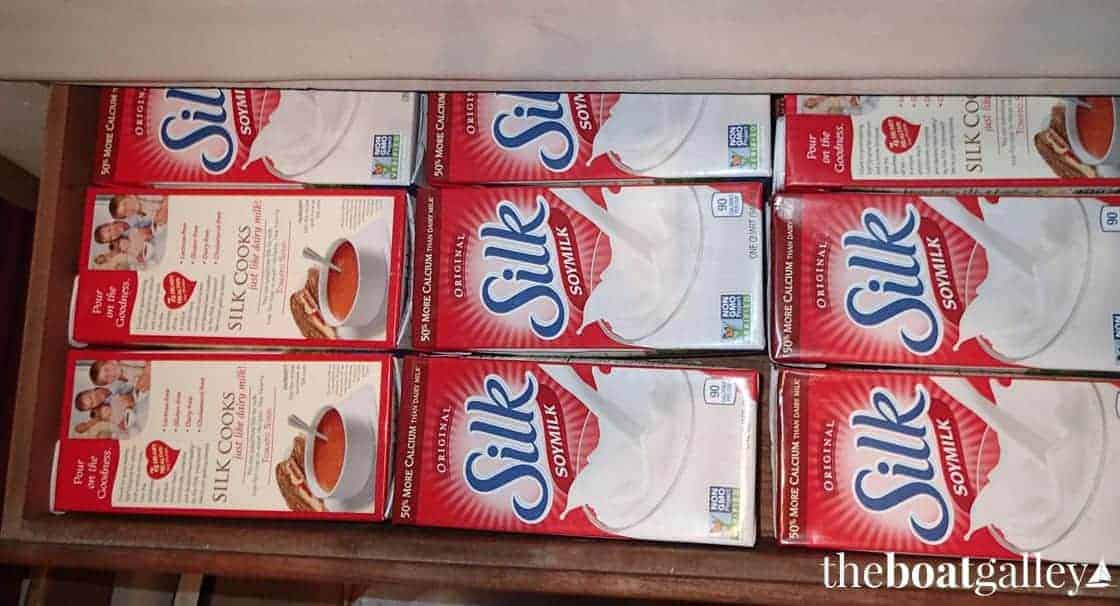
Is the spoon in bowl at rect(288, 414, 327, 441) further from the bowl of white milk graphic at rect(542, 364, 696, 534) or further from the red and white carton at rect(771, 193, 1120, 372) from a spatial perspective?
the red and white carton at rect(771, 193, 1120, 372)

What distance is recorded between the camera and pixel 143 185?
3.16 ft

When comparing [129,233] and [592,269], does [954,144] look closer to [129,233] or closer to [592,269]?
[592,269]

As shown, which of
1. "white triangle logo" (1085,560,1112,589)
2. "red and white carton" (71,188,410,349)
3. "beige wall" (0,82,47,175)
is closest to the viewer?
"white triangle logo" (1085,560,1112,589)

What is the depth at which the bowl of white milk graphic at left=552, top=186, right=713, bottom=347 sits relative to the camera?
883 mm

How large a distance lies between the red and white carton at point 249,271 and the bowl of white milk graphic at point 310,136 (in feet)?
0.09

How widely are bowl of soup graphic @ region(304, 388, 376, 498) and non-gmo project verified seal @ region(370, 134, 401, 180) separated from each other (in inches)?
9.5

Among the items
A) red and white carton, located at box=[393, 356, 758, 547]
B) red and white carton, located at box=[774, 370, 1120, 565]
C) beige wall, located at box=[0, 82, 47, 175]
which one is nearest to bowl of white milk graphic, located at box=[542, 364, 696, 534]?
red and white carton, located at box=[393, 356, 758, 547]

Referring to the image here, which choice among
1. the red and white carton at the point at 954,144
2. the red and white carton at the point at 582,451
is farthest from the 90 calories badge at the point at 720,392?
the red and white carton at the point at 954,144

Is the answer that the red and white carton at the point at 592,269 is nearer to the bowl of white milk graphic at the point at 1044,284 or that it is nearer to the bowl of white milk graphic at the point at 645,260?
the bowl of white milk graphic at the point at 645,260

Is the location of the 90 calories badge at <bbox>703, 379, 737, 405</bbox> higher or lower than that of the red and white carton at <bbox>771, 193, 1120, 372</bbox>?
lower

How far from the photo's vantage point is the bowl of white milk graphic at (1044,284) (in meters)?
0.83

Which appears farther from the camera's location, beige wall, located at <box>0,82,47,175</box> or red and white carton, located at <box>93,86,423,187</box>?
beige wall, located at <box>0,82,47,175</box>

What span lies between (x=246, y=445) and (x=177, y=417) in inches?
3.5

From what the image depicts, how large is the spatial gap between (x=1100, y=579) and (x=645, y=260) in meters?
0.54
